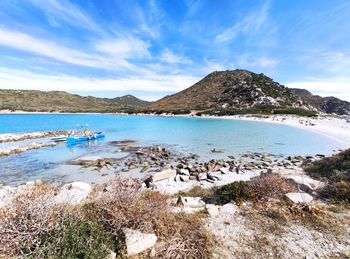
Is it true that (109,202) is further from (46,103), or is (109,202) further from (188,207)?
(46,103)

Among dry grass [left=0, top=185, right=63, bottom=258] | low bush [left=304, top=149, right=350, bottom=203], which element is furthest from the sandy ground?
dry grass [left=0, top=185, right=63, bottom=258]

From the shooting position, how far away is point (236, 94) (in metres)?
117

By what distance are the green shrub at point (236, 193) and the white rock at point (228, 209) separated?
1.50 ft

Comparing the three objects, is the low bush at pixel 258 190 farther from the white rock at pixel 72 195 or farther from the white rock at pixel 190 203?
the white rock at pixel 72 195

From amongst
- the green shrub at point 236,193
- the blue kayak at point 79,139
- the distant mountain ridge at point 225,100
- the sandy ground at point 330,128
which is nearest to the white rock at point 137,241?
the green shrub at point 236,193

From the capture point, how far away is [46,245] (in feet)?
15.3

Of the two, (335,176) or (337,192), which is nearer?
(337,192)

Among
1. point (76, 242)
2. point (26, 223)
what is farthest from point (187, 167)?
point (26, 223)

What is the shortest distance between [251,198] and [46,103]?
16942 centimetres

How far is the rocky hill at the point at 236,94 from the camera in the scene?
10694 cm

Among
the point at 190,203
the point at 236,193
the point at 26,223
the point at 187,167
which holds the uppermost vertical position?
the point at 26,223

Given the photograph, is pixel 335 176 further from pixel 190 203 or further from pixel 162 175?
pixel 162 175

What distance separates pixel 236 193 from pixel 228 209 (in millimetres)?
1163

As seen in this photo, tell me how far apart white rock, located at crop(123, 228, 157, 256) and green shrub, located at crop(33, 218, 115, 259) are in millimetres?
349
